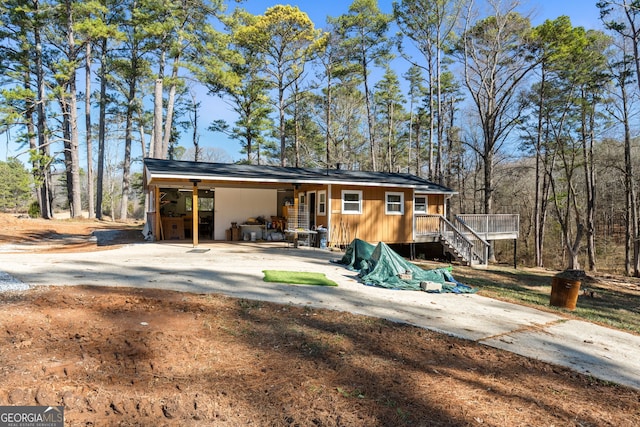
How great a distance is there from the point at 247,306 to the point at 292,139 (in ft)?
85.5

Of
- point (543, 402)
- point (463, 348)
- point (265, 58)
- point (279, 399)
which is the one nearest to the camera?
point (279, 399)

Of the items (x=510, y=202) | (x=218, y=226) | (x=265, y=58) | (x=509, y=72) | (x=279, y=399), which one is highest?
(x=265, y=58)

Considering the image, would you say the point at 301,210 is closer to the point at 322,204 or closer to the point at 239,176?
the point at 322,204

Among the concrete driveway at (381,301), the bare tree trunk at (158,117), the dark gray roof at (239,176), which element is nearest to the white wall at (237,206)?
the dark gray roof at (239,176)

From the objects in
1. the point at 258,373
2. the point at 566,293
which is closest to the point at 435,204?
the point at 566,293

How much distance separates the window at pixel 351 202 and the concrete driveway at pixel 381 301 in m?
5.03

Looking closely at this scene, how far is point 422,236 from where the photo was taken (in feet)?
50.5

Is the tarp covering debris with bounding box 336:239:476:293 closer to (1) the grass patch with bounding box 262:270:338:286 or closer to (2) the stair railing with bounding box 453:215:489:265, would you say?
(1) the grass patch with bounding box 262:270:338:286

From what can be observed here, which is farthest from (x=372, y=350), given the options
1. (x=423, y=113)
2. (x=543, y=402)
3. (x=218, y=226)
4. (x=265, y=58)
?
(x=423, y=113)

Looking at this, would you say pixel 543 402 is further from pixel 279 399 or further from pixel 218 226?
pixel 218 226

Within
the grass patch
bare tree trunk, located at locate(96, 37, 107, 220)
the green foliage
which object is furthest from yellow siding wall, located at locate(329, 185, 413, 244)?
the green foliage

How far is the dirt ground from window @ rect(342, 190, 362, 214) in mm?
9176

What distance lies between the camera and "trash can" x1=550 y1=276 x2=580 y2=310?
7.71 meters

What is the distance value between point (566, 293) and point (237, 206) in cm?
1131
